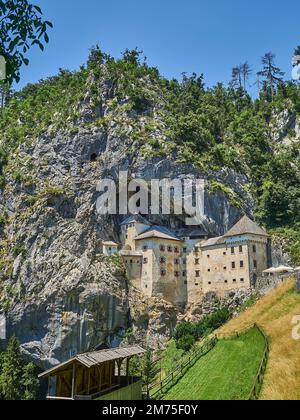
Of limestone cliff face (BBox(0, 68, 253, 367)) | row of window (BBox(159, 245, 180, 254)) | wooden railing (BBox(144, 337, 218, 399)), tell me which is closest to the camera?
wooden railing (BBox(144, 337, 218, 399))

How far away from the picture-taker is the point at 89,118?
2913 inches

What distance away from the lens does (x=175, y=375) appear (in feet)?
115

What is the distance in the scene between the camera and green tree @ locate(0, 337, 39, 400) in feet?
179

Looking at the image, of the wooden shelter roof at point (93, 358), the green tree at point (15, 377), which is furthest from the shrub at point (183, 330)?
the wooden shelter roof at point (93, 358)

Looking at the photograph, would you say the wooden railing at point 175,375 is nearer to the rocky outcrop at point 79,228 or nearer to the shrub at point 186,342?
the shrub at point 186,342

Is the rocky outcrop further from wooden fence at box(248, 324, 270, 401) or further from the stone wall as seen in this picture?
wooden fence at box(248, 324, 270, 401)

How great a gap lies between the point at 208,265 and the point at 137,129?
2654cm

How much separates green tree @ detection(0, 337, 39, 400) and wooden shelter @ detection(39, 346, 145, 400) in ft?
114

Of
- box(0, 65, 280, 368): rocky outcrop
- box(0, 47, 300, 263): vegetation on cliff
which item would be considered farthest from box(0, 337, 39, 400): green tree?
box(0, 47, 300, 263): vegetation on cliff

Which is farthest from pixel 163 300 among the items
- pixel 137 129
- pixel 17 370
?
pixel 137 129

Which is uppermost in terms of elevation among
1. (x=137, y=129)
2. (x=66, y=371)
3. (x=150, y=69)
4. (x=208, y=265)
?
(x=150, y=69)

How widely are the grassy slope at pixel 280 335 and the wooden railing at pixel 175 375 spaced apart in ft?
10.8

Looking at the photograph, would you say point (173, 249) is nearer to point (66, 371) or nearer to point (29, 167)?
point (29, 167)

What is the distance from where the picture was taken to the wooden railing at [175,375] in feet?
107
